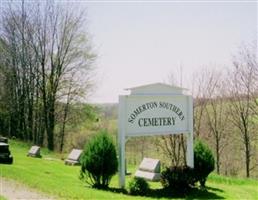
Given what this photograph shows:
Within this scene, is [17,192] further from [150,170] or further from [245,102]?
[245,102]

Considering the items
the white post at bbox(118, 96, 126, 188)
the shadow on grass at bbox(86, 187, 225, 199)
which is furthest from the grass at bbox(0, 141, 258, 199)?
the white post at bbox(118, 96, 126, 188)

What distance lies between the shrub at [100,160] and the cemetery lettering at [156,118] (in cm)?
135

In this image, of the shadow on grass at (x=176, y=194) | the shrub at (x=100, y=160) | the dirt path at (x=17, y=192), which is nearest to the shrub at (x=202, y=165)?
the shadow on grass at (x=176, y=194)

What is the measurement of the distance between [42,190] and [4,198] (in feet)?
5.28

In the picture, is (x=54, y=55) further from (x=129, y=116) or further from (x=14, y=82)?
(x=129, y=116)

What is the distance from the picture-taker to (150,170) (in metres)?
17.4

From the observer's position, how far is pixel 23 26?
35.3m

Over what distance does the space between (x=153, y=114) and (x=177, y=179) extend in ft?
8.85

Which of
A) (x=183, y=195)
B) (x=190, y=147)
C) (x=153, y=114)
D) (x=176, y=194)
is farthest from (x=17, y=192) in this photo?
(x=190, y=147)

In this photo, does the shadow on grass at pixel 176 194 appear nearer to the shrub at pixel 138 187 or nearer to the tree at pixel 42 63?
the shrub at pixel 138 187

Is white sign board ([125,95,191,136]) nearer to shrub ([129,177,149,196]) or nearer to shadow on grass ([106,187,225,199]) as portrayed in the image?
shrub ([129,177,149,196])

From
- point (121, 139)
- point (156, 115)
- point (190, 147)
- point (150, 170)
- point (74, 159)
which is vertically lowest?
point (150, 170)

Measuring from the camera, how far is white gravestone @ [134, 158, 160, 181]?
17188mm

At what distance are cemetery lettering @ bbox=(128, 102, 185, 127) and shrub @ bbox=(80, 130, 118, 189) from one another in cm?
135
